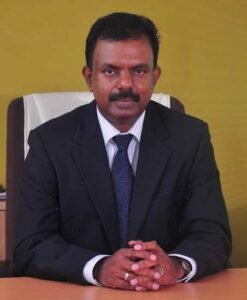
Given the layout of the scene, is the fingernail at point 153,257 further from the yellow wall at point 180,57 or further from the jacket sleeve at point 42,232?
the yellow wall at point 180,57

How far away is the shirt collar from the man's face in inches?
2.8

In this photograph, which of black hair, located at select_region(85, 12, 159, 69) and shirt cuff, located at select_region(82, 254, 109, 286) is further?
black hair, located at select_region(85, 12, 159, 69)

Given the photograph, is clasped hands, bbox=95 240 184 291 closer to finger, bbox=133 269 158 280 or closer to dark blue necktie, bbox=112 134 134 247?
finger, bbox=133 269 158 280

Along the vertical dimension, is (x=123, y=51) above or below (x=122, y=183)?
above

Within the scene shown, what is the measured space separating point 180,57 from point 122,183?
3.97 ft

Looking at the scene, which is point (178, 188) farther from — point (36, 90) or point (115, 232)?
point (36, 90)

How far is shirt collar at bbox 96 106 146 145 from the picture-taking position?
5.74 ft

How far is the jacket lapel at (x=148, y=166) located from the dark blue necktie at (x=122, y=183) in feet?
0.08

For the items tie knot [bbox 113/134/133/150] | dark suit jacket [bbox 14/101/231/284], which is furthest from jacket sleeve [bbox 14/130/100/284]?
tie knot [bbox 113/134/133/150]

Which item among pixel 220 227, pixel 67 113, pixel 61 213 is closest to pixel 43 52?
pixel 67 113

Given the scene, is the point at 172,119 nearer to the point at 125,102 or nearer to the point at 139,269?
the point at 125,102

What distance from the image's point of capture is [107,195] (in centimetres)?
166

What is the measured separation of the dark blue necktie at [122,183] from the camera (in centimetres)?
167

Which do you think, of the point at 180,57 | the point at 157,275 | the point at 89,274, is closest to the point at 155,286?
the point at 157,275
